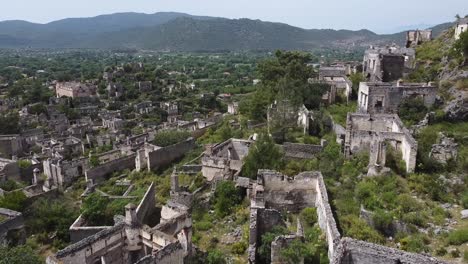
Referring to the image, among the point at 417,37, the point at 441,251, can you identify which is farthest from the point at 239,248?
the point at 417,37

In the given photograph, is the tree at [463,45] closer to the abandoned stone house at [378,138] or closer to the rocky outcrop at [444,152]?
the abandoned stone house at [378,138]

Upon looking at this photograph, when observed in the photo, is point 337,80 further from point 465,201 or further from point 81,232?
point 81,232

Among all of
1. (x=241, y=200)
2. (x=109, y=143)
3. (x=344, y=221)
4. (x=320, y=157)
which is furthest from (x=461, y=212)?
(x=109, y=143)

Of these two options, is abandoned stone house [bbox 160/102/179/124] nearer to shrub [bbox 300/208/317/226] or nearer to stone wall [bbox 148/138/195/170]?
stone wall [bbox 148/138/195/170]

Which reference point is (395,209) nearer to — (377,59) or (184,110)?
(377,59)

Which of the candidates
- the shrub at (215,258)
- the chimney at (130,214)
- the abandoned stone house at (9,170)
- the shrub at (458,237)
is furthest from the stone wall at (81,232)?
the abandoned stone house at (9,170)
